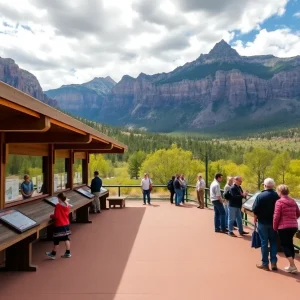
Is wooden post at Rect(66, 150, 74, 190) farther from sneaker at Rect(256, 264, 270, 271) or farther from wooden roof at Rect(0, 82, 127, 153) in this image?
sneaker at Rect(256, 264, 270, 271)

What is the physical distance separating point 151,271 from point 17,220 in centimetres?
250

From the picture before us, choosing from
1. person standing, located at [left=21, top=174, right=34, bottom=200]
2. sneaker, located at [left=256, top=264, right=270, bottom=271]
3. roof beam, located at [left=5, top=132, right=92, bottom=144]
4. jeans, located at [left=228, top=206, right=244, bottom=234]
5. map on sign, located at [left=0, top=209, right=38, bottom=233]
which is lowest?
sneaker, located at [left=256, top=264, right=270, bottom=271]

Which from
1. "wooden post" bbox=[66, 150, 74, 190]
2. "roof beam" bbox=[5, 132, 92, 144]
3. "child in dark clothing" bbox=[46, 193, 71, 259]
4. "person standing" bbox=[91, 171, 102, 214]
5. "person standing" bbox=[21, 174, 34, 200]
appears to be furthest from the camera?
"person standing" bbox=[91, 171, 102, 214]

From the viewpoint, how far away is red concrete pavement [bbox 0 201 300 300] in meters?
5.43

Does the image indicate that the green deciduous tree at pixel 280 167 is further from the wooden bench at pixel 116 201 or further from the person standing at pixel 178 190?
the wooden bench at pixel 116 201

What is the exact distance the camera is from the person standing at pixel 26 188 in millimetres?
8328

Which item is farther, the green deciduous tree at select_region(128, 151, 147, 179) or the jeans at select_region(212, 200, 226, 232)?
the green deciduous tree at select_region(128, 151, 147, 179)

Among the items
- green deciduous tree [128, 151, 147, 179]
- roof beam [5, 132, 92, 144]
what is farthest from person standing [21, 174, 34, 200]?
green deciduous tree [128, 151, 147, 179]

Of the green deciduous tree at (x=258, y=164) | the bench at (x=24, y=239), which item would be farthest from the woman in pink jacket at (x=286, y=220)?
the green deciduous tree at (x=258, y=164)

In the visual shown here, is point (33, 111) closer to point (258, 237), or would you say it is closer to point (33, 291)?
point (33, 291)

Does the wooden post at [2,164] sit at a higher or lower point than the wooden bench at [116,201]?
higher

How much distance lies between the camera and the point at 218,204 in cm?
982

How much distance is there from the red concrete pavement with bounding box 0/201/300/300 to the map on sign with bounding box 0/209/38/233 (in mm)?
812

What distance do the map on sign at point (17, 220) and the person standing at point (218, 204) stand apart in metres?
4.77
